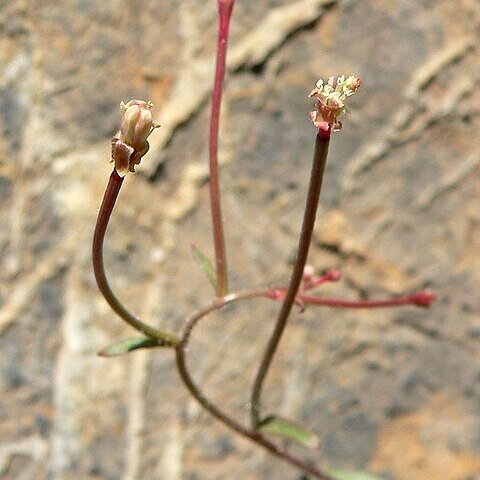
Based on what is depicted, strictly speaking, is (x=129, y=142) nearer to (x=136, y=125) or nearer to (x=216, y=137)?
(x=136, y=125)

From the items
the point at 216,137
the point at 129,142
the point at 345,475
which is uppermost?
the point at 216,137

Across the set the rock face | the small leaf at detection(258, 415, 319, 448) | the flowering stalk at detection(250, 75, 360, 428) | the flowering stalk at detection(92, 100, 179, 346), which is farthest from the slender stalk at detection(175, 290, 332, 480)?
the rock face

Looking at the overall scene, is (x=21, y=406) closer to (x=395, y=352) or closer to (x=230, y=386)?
(x=230, y=386)

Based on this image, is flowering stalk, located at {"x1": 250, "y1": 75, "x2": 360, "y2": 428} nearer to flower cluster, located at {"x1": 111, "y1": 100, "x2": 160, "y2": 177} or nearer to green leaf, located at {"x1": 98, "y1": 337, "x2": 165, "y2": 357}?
flower cluster, located at {"x1": 111, "y1": 100, "x2": 160, "y2": 177}

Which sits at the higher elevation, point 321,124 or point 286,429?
point 321,124

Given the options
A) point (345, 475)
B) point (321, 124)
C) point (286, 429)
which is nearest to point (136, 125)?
point (321, 124)

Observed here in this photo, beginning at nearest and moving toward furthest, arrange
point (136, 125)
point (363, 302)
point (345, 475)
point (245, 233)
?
point (136, 125)
point (363, 302)
point (345, 475)
point (245, 233)

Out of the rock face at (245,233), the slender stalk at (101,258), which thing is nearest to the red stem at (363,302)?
the slender stalk at (101,258)

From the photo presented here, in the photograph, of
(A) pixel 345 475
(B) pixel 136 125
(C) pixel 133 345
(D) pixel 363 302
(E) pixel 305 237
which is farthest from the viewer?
(A) pixel 345 475
